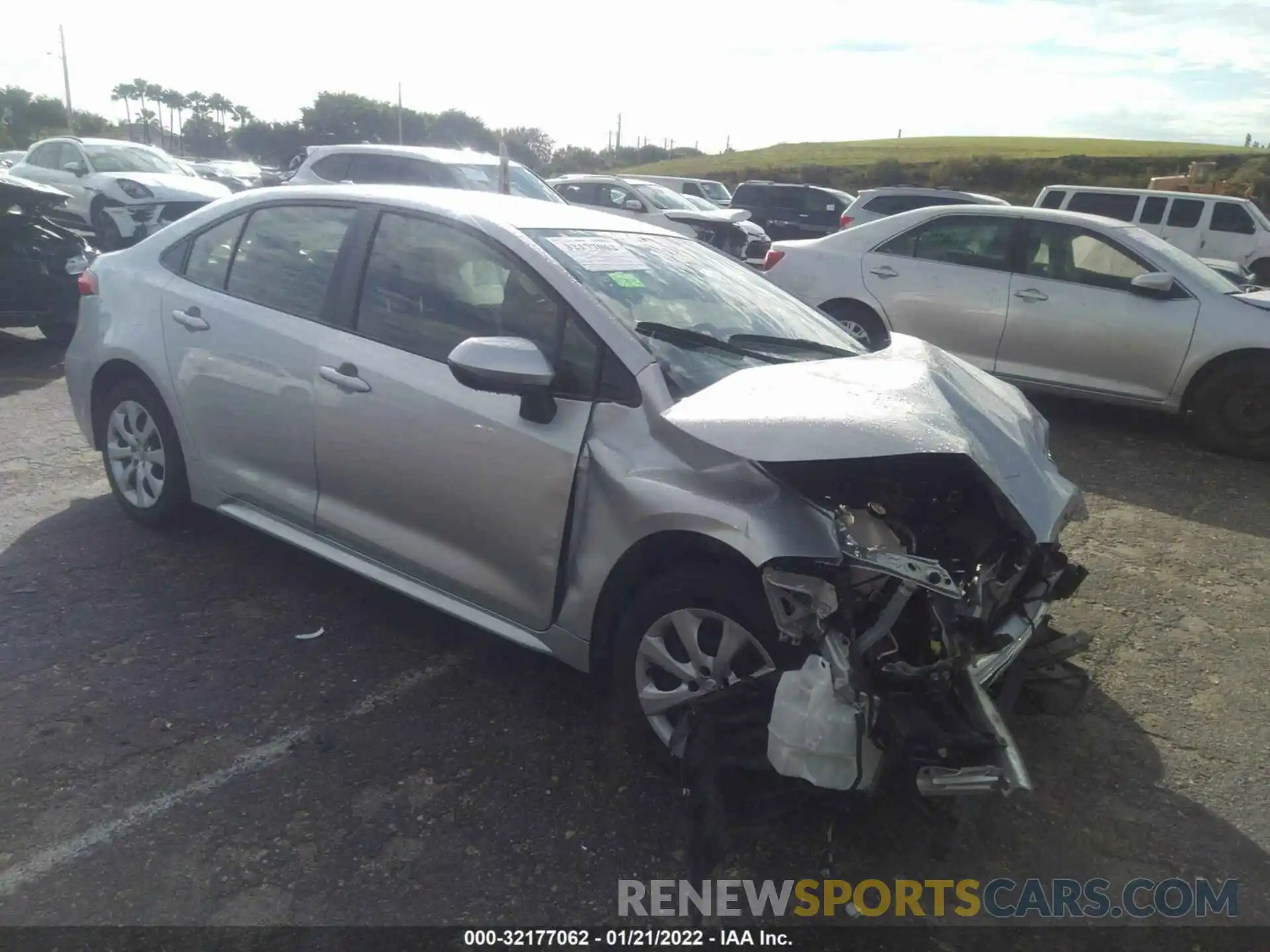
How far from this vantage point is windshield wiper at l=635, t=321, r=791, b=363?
10.9ft

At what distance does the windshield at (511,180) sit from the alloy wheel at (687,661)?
8.41 m

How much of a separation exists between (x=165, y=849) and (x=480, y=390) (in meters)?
1.63

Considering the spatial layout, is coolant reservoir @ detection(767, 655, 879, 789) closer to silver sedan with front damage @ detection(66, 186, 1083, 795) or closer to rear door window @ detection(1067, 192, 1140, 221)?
silver sedan with front damage @ detection(66, 186, 1083, 795)

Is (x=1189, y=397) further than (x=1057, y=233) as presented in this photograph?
No

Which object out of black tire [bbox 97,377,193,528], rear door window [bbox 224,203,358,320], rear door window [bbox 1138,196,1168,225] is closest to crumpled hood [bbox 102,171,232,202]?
black tire [bbox 97,377,193,528]

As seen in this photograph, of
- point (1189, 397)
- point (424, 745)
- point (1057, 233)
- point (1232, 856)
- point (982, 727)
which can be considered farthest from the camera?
point (1057, 233)

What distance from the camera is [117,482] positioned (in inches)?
189

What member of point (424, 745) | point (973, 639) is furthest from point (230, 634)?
point (973, 639)

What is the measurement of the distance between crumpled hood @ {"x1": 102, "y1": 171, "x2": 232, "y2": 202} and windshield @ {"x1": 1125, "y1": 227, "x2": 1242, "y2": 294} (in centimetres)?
1223

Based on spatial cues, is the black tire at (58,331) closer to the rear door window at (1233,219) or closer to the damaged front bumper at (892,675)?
the damaged front bumper at (892,675)

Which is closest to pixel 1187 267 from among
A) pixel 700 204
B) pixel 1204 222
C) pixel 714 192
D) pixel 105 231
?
pixel 1204 222

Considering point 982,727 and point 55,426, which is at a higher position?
point 982,727

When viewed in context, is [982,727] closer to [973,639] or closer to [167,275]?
[973,639]

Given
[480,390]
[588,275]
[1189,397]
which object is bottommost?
[1189,397]
